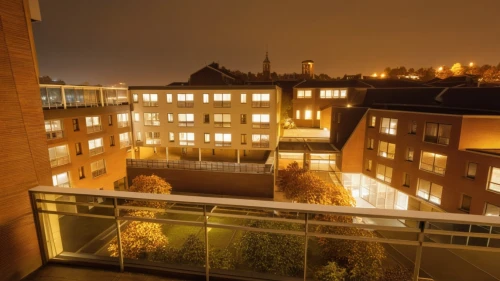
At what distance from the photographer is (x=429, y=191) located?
64.0 feet

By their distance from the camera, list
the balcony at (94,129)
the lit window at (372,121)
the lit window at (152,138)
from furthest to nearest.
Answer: the lit window at (152,138), the lit window at (372,121), the balcony at (94,129)

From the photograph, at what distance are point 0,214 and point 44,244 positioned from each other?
33.0 inches

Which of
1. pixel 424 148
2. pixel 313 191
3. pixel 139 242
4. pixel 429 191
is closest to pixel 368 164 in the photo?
pixel 424 148

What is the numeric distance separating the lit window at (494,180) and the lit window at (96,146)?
94.2 ft

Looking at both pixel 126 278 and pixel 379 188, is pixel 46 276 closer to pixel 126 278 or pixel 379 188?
pixel 126 278

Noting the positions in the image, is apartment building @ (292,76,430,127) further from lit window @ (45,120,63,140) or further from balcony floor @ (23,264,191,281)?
balcony floor @ (23,264,191,281)

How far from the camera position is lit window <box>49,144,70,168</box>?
18.6 meters

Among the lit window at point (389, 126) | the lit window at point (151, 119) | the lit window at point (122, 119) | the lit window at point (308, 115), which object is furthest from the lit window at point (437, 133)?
the lit window at point (122, 119)

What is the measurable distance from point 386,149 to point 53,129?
26.8m

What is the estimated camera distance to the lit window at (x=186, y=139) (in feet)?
88.1

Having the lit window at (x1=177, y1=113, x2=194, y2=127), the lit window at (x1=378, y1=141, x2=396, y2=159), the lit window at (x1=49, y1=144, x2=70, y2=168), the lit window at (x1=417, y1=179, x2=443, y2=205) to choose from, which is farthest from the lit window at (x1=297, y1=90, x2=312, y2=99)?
the lit window at (x1=49, y1=144, x2=70, y2=168)

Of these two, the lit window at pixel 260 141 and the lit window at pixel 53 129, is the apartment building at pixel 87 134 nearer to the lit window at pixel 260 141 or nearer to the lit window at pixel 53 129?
the lit window at pixel 53 129

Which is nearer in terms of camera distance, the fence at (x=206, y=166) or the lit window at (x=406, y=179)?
the lit window at (x=406, y=179)

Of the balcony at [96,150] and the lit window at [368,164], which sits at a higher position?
the balcony at [96,150]
